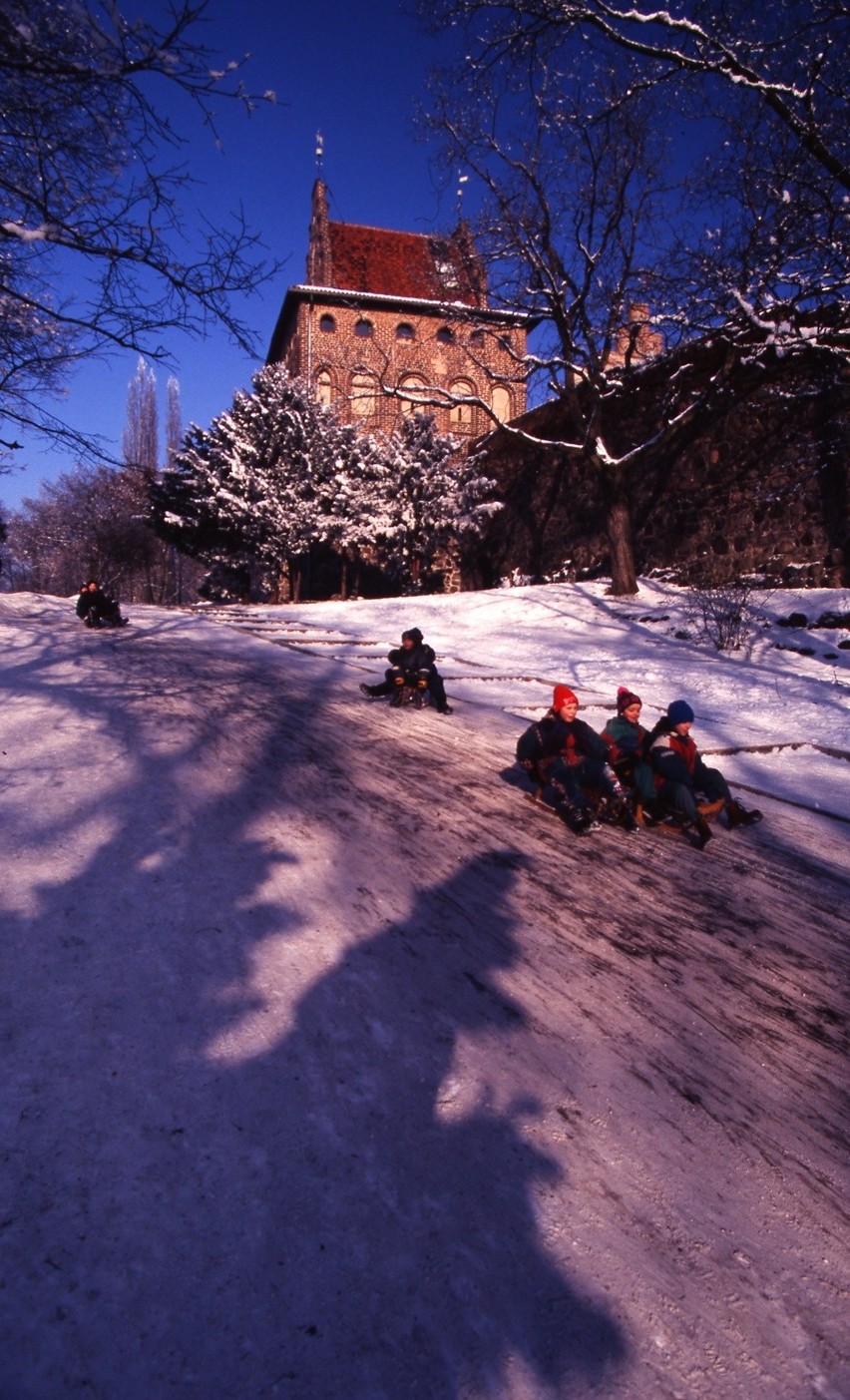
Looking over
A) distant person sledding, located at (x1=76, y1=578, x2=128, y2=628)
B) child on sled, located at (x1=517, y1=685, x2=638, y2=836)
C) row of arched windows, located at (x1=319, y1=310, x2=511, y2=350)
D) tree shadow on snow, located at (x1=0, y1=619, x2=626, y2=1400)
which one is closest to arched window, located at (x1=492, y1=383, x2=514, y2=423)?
row of arched windows, located at (x1=319, y1=310, x2=511, y2=350)

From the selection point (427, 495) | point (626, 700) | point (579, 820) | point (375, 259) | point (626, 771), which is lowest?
point (579, 820)

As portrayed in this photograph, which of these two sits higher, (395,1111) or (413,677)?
(413,677)

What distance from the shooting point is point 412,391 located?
22.3 metres

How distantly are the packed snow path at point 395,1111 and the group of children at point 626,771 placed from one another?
747mm

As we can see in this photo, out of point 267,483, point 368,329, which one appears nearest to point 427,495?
point 267,483

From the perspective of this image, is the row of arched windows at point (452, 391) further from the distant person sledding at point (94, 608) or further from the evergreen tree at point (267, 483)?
the distant person sledding at point (94, 608)

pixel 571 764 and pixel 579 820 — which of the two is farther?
pixel 571 764

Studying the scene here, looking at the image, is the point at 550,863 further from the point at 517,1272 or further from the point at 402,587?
the point at 402,587

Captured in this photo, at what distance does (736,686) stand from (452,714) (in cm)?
447

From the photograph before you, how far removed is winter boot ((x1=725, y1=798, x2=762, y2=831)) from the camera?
6535 millimetres

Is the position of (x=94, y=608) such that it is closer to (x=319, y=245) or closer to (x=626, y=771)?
(x=626, y=771)

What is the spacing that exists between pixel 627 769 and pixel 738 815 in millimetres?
923

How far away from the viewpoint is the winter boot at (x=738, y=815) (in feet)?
21.4

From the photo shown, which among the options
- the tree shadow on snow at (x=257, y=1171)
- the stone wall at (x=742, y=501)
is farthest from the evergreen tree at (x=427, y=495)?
the tree shadow on snow at (x=257, y=1171)
